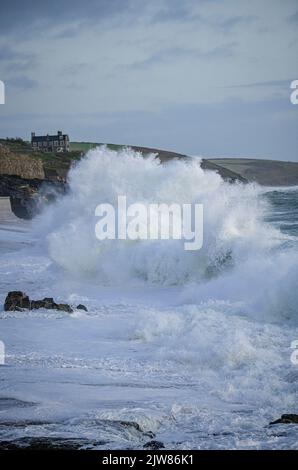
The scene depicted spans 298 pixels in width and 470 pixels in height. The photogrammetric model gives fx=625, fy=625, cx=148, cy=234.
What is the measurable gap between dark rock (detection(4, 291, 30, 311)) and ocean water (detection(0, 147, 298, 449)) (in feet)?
0.59

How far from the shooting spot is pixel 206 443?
5.14m

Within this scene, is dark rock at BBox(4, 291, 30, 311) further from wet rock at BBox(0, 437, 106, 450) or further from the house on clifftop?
the house on clifftop

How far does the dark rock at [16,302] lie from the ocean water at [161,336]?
0.18 m

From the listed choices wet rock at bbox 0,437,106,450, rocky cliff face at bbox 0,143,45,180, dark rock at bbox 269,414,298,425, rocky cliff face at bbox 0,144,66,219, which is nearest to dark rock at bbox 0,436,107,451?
wet rock at bbox 0,437,106,450

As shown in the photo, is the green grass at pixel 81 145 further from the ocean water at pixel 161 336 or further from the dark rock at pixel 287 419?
the dark rock at pixel 287 419

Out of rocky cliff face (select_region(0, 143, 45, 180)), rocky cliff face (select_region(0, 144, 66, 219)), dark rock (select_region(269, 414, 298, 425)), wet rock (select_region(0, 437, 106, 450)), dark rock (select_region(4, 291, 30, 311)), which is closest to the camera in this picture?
wet rock (select_region(0, 437, 106, 450))

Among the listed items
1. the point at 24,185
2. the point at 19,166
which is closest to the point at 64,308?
the point at 24,185

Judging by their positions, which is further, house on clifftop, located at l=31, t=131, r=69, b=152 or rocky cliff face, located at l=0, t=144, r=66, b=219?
house on clifftop, located at l=31, t=131, r=69, b=152

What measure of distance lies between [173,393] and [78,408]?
104 centimetres

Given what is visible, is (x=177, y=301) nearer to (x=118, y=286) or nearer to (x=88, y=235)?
(x=118, y=286)

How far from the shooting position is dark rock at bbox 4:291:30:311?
9.79 meters

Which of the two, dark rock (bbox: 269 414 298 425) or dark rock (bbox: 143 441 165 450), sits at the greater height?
dark rock (bbox: 269 414 298 425)
